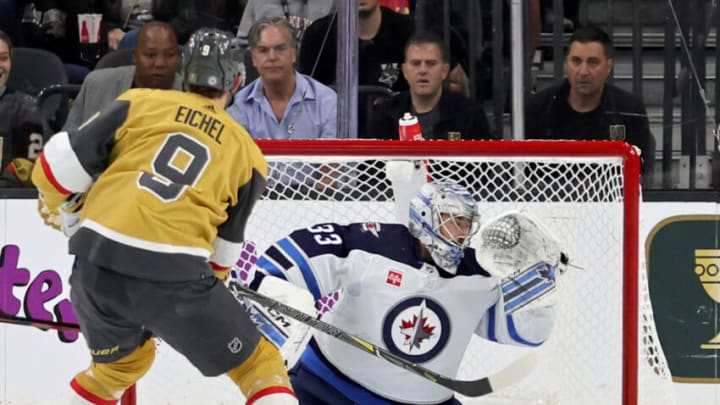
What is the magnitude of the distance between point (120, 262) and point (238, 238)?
0.93ft

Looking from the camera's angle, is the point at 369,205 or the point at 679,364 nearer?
the point at 369,205

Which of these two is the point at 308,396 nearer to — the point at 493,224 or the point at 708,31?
the point at 493,224

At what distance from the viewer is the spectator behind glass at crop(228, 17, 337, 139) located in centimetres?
459

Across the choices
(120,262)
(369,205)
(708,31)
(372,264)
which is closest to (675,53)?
(708,31)

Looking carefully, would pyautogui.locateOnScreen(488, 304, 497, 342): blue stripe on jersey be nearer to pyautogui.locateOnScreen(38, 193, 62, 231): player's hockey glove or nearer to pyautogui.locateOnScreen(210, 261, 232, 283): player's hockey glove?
pyautogui.locateOnScreen(210, 261, 232, 283): player's hockey glove

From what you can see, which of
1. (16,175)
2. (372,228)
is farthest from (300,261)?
(16,175)

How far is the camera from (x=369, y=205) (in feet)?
13.9

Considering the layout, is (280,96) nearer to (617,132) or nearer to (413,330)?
(617,132)

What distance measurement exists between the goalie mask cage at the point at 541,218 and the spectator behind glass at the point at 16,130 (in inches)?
28.5

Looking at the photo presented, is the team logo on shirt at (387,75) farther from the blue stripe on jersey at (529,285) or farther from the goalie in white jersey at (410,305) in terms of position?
the blue stripe on jersey at (529,285)

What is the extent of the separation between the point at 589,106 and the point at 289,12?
0.93m

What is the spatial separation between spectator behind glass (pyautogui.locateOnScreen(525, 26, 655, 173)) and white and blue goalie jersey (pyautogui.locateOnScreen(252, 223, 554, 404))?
973 millimetres

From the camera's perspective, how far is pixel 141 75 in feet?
15.4

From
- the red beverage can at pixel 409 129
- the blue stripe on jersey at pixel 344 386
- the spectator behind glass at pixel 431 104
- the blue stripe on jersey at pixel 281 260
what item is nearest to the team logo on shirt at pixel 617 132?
the spectator behind glass at pixel 431 104
